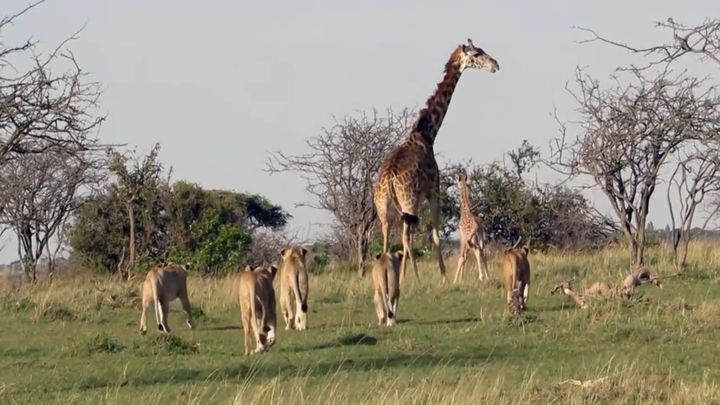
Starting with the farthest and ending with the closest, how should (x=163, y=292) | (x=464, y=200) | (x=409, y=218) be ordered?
(x=464, y=200) → (x=409, y=218) → (x=163, y=292)

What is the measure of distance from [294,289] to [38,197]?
17.8 meters

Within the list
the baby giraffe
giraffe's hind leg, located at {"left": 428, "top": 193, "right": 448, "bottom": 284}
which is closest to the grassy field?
giraffe's hind leg, located at {"left": 428, "top": 193, "right": 448, "bottom": 284}

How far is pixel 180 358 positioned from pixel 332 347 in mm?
1392

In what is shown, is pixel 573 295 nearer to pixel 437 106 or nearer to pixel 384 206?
pixel 384 206

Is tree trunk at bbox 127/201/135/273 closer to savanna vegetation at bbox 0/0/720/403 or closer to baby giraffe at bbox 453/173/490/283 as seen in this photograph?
savanna vegetation at bbox 0/0/720/403

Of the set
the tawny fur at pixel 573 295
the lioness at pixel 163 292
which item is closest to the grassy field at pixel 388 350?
the tawny fur at pixel 573 295

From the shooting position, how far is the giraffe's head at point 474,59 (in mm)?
20172

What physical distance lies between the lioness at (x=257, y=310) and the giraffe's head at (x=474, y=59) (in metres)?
8.30

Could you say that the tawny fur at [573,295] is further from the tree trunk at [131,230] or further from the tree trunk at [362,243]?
the tree trunk at [131,230]

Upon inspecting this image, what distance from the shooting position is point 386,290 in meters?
14.3

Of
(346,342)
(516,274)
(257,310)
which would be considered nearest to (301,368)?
(257,310)

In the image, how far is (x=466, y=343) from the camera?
12.6 m

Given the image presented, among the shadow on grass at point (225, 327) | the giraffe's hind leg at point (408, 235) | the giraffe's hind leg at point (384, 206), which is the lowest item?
the shadow on grass at point (225, 327)

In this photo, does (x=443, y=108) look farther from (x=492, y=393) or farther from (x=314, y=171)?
(x=492, y=393)
